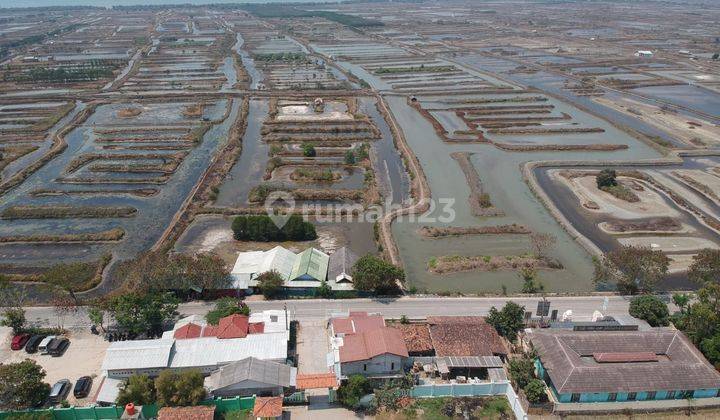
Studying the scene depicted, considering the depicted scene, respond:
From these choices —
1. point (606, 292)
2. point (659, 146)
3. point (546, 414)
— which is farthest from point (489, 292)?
point (659, 146)

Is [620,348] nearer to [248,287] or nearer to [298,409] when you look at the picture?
[298,409]

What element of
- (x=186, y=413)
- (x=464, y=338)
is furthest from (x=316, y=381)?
(x=464, y=338)

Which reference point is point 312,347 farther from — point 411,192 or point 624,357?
point 411,192

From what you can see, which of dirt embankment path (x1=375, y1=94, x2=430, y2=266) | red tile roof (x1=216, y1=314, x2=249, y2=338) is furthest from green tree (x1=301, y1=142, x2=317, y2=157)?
red tile roof (x1=216, y1=314, x2=249, y2=338)

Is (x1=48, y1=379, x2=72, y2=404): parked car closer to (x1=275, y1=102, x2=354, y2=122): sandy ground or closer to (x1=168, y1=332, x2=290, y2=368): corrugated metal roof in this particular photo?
(x1=168, y1=332, x2=290, y2=368): corrugated metal roof

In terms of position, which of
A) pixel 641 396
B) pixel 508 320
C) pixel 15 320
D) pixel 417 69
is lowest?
pixel 641 396

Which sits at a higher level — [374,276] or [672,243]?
[374,276]
